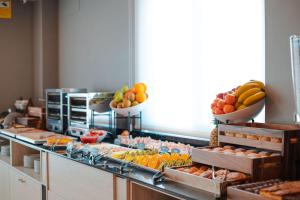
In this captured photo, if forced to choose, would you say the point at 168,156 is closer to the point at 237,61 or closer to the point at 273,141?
the point at 273,141

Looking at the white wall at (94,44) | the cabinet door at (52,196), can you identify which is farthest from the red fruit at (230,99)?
the white wall at (94,44)

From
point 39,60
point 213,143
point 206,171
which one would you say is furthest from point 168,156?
point 39,60

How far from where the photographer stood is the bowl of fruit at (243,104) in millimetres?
1994

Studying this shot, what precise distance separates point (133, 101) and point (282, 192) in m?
1.73

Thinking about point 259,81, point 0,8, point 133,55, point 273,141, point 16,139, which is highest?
point 0,8

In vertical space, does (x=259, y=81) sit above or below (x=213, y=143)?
above

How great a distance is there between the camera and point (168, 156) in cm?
195

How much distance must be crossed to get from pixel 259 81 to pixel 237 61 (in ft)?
0.99

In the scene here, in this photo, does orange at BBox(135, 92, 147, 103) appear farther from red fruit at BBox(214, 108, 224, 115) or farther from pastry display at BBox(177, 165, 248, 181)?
pastry display at BBox(177, 165, 248, 181)

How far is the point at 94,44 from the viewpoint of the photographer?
12.6ft

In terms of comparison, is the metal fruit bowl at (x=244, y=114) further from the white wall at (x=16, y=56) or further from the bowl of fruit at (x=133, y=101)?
the white wall at (x=16, y=56)

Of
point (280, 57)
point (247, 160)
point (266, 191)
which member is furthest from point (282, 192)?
point (280, 57)

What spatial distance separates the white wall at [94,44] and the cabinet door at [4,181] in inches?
42.0

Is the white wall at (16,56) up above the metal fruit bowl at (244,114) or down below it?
above
